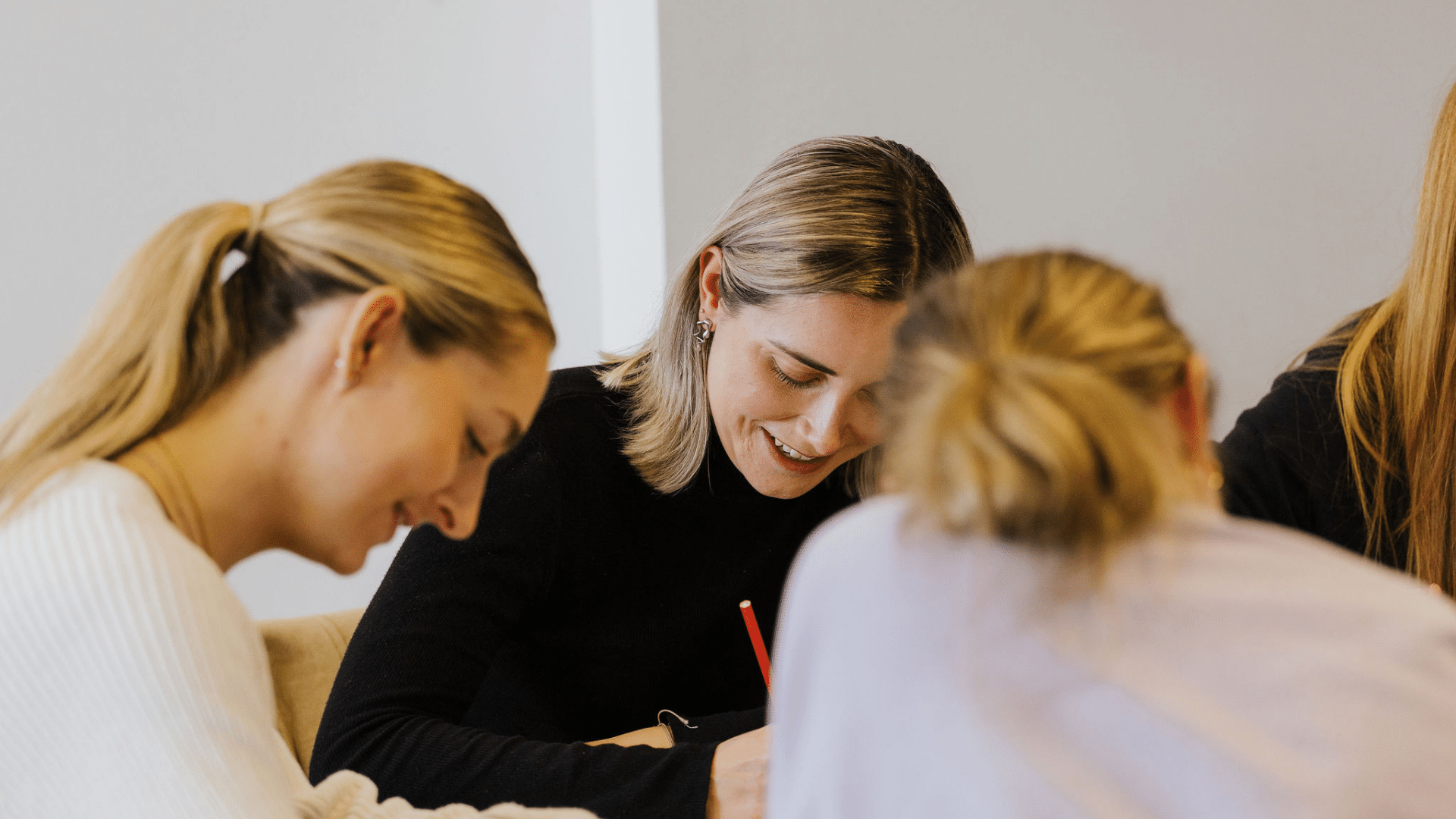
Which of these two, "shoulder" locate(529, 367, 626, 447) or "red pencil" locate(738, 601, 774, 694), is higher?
"shoulder" locate(529, 367, 626, 447)

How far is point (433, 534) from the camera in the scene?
3.50 ft

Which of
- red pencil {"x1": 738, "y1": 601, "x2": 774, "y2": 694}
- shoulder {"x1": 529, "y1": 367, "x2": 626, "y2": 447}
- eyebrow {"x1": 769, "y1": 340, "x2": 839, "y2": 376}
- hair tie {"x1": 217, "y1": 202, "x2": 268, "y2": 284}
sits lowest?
red pencil {"x1": 738, "y1": 601, "x2": 774, "y2": 694}

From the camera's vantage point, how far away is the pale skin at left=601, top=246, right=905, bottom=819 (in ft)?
3.63

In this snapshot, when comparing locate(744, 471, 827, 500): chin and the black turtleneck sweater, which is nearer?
the black turtleneck sweater

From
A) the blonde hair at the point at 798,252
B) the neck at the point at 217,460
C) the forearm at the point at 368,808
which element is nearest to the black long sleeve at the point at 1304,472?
the blonde hair at the point at 798,252

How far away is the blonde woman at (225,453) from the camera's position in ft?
2.10

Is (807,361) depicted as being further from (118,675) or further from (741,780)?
(118,675)

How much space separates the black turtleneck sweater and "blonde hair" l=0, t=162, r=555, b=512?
36 cm

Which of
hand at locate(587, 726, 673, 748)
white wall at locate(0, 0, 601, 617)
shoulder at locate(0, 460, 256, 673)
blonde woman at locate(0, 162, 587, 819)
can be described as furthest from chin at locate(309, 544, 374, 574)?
white wall at locate(0, 0, 601, 617)

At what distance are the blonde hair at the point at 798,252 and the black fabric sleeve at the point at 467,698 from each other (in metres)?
0.17

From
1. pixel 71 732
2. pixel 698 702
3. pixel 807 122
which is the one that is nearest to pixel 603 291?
pixel 807 122

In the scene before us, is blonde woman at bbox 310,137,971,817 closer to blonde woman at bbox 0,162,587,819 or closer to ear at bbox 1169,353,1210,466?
blonde woman at bbox 0,162,587,819

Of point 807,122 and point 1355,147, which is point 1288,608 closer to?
A: point 807,122

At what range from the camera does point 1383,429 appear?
1.07m
